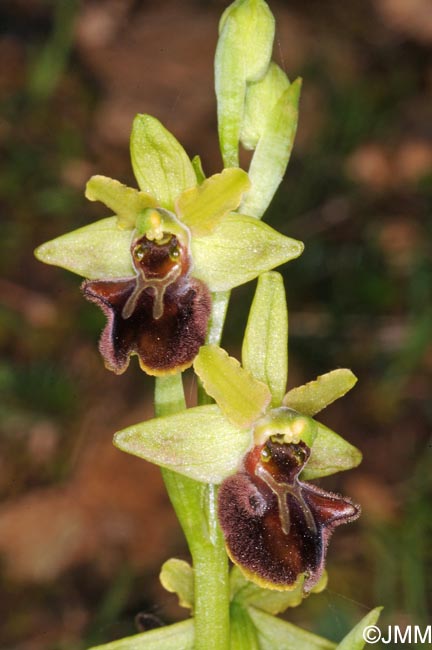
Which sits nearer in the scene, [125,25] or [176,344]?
[176,344]

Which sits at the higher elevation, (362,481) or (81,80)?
(81,80)

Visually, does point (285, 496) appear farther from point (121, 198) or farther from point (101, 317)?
point (101, 317)

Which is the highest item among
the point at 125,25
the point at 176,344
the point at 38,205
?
the point at 125,25

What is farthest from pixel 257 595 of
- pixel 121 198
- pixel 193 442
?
pixel 121 198

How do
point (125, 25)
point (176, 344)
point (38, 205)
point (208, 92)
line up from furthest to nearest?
point (125, 25), point (208, 92), point (38, 205), point (176, 344)

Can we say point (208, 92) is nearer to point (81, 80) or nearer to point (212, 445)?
point (81, 80)

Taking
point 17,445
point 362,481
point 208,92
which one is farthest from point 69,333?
point 208,92
